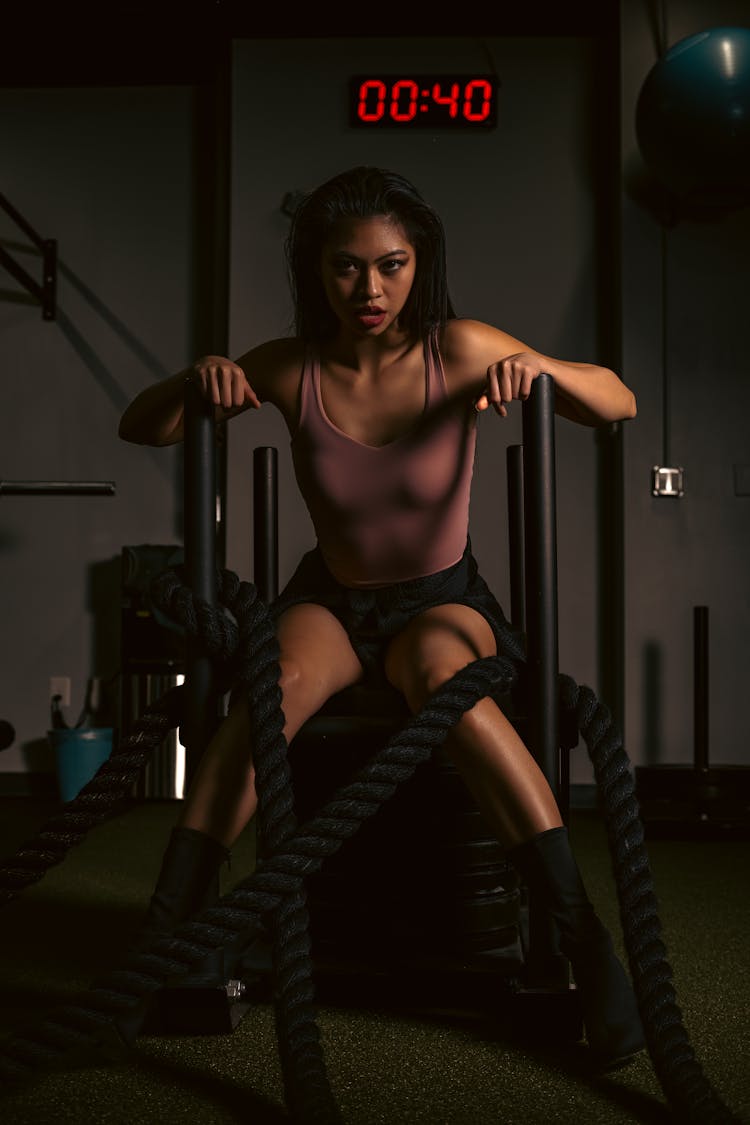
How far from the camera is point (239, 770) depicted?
1.05 m

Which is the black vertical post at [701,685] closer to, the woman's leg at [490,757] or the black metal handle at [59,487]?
the woman's leg at [490,757]

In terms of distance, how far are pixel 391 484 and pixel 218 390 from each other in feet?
0.77

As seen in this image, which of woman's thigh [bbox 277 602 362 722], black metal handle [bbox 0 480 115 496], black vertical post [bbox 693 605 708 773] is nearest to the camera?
woman's thigh [bbox 277 602 362 722]

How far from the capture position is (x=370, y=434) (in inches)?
47.0

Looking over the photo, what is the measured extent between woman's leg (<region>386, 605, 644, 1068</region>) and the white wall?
1.83 m

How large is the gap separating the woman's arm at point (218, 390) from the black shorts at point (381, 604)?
245 mm

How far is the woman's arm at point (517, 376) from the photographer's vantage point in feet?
3.52

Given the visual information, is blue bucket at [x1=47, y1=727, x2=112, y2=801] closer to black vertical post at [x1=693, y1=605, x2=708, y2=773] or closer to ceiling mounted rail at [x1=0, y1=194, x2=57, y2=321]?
ceiling mounted rail at [x1=0, y1=194, x2=57, y2=321]

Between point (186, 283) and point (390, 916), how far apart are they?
7.81ft

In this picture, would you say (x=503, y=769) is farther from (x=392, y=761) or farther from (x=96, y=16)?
(x=96, y=16)

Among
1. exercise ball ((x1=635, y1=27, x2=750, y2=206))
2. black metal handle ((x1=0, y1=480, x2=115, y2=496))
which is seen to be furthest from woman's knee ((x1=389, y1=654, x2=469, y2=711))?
black metal handle ((x1=0, y1=480, x2=115, y2=496))

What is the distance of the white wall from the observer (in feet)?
9.33

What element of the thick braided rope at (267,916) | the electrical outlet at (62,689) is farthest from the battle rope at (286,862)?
the electrical outlet at (62,689)

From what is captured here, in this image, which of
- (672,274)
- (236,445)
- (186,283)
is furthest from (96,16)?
(672,274)
